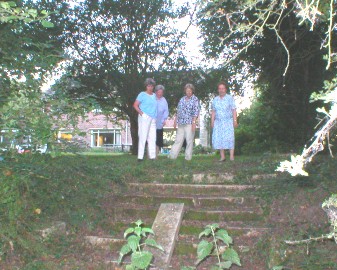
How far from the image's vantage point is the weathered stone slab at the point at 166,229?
519 cm

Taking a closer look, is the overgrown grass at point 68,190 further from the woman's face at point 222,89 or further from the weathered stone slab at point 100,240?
the woman's face at point 222,89

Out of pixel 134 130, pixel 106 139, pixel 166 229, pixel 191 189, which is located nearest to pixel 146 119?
pixel 191 189

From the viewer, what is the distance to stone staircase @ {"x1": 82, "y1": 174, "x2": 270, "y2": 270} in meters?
5.64

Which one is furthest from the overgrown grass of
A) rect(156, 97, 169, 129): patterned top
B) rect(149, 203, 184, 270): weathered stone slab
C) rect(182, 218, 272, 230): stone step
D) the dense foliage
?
the dense foliage

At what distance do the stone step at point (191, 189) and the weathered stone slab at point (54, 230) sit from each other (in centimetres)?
147

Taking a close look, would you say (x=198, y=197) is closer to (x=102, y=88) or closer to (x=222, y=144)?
(x=222, y=144)

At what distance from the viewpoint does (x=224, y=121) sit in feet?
33.5

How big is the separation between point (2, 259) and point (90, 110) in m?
2.24

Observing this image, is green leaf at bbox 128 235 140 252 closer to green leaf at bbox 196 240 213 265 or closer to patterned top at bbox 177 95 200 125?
green leaf at bbox 196 240 213 265

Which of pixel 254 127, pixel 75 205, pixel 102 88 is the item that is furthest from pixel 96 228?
pixel 254 127

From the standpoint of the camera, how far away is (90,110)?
6488mm

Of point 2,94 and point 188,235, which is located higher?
point 2,94

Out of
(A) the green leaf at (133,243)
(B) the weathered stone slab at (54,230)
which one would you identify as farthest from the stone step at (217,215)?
(A) the green leaf at (133,243)

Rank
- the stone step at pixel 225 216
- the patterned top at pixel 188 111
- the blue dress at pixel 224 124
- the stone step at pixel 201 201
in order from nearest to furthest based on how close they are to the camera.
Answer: the stone step at pixel 225 216 → the stone step at pixel 201 201 → the blue dress at pixel 224 124 → the patterned top at pixel 188 111
